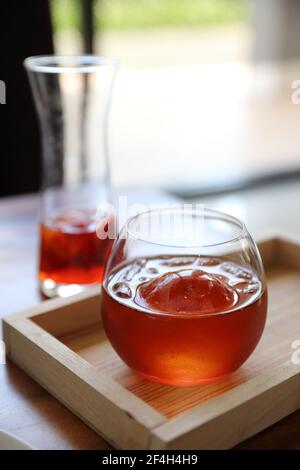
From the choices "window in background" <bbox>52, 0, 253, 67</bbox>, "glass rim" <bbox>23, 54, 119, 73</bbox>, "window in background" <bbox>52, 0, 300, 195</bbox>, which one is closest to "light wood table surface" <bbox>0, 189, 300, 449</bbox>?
"glass rim" <bbox>23, 54, 119, 73</bbox>

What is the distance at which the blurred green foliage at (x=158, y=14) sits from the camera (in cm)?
255

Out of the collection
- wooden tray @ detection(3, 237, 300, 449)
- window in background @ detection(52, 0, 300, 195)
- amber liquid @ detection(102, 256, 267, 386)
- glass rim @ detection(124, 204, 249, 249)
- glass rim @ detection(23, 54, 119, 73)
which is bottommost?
window in background @ detection(52, 0, 300, 195)

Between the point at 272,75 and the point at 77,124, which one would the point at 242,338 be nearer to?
the point at 77,124

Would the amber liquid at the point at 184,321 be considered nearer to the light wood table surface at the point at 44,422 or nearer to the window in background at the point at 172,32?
the light wood table surface at the point at 44,422

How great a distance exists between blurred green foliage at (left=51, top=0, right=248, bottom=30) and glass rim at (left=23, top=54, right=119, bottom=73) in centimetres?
146

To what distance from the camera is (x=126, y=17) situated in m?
2.98

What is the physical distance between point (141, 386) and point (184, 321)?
0.11 meters

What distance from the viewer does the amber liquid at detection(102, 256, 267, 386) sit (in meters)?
0.69

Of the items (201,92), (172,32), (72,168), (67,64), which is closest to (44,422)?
(72,168)

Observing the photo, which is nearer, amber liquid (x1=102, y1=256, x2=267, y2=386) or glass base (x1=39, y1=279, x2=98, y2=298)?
amber liquid (x1=102, y1=256, x2=267, y2=386)

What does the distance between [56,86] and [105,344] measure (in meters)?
0.39

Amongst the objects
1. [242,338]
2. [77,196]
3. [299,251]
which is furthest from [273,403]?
[77,196]

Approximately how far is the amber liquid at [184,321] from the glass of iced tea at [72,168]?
10.7 inches

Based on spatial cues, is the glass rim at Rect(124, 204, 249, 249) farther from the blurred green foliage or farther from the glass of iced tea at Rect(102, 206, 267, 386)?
the blurred green foliage
